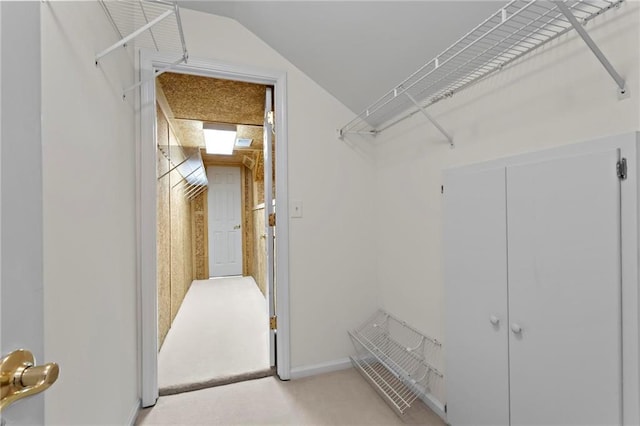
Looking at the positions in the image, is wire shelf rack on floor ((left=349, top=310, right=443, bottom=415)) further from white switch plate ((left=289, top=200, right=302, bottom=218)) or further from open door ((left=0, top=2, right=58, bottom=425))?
open door ((left=0, top=2, right=58, bottom=425))

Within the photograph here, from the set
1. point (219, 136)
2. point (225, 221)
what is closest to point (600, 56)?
point (219, 136)

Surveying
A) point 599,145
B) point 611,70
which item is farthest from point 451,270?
point 611,70

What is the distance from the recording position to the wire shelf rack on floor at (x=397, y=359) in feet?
5.75

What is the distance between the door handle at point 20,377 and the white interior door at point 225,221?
18.0ft

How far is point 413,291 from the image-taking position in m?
1.94

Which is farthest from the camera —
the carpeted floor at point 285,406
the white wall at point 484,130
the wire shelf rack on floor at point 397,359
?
the wire shelf rack on floor at point 397,359

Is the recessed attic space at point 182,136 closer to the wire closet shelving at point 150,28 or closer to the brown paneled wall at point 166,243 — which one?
the brown paneled wall at point 166,243

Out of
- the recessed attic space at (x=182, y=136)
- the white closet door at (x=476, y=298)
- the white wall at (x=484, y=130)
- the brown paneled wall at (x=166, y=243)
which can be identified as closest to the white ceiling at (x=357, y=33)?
the white wall at (x=484, y=130)

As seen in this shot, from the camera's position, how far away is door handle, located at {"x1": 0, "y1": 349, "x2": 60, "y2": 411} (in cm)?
42

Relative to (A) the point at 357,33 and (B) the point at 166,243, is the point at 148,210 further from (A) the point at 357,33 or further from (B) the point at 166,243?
(A) the point at 357,33

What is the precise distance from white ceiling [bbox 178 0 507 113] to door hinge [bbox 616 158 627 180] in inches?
30.9

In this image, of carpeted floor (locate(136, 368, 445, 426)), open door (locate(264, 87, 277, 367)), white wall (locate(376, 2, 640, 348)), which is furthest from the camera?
open door (locate(264, 87, 277, 367))

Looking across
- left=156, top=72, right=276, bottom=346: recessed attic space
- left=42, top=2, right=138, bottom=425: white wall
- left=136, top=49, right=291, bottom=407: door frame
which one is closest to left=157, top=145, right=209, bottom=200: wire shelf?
left=156, top=72, right=276, bottom=346: recessed attic space

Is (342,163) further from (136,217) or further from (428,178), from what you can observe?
(136,217)
